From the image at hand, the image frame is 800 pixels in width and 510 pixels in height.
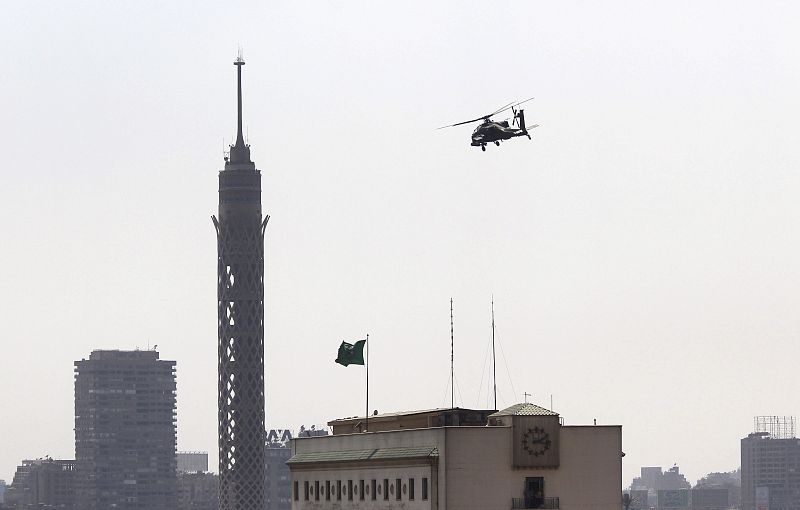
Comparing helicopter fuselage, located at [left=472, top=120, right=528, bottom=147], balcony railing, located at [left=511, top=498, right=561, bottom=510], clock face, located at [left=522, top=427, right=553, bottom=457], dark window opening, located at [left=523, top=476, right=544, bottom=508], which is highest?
helicopter fuselage, located at [left=472, top=120, right=528, bottom=147]

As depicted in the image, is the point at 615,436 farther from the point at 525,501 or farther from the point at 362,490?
the point at 362,490

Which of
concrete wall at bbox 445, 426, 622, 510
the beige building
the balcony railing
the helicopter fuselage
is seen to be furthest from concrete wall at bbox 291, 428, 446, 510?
the helicopter fuselage

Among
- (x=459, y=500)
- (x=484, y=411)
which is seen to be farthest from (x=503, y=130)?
(x=459, y=500)

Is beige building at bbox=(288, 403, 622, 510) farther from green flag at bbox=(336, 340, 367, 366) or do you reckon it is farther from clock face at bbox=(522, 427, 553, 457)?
green flag at bbox=(336, 340, 367, 366)

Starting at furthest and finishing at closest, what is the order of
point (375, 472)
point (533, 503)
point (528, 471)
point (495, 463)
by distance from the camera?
point (375, 472), point (528, 471), point (533, 503), point (495, 463)

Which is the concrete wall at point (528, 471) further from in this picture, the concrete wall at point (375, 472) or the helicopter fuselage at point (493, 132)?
the helicopter fuselage at point (493, 132)

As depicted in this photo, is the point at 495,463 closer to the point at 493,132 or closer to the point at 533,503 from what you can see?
the point at 533,503

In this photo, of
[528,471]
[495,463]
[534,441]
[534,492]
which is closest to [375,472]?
[495,463]
